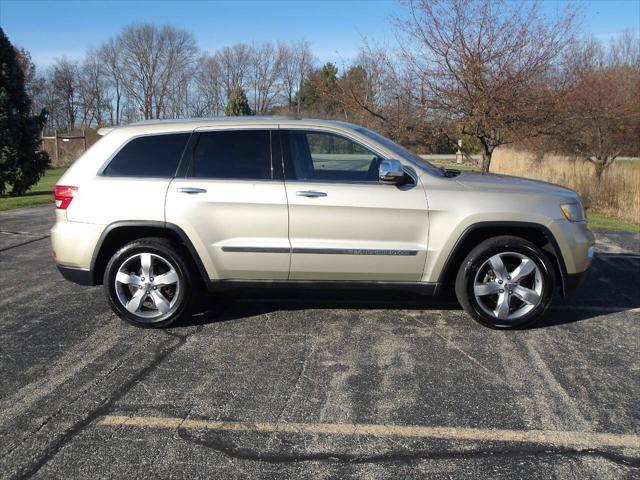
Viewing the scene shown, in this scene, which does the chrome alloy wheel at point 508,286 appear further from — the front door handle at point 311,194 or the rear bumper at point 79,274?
the rear bumper at point 79,274

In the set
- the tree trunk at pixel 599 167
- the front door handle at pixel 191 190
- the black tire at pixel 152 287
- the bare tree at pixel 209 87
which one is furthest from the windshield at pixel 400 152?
the bare tree at pixel 209 87

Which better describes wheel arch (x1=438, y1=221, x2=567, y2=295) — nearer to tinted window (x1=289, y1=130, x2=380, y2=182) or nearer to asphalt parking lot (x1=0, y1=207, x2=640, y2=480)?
asphalt parking lot (x1=0, y1=207, x2=640, y2=480)

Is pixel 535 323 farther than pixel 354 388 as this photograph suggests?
Yes

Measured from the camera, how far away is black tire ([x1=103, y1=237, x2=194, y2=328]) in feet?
16.0

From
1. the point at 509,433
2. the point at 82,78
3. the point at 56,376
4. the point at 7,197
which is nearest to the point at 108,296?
the point at 56,376

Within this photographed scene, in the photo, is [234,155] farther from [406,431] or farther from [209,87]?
[209,87]

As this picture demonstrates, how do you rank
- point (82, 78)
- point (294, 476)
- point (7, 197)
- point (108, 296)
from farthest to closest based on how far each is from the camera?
point (82, 78) → point (7, 197) → point (108, 296) → point (294, 476)

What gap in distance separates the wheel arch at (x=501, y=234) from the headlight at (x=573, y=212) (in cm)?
24

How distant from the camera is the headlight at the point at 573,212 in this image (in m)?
4.81

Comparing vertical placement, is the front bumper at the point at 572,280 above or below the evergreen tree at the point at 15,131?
below

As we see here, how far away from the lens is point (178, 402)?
359cm

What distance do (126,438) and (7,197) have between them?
1561 centimetres

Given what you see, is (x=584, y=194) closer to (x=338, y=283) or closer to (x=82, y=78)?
(x=338, y=283)

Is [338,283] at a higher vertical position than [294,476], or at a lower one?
higher
